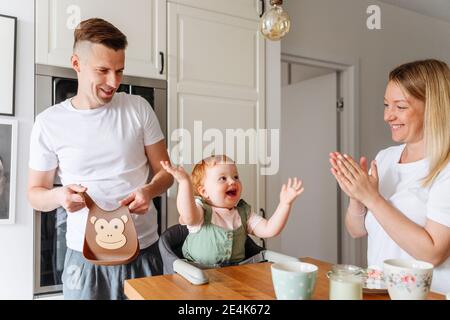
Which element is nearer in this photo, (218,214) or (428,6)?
(218,214)

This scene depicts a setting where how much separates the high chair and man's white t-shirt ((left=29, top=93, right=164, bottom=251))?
0.22 meters

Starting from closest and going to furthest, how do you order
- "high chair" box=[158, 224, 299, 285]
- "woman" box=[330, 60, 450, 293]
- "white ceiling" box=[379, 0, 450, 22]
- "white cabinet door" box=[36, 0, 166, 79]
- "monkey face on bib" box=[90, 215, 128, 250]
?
"high chair" box=[158, 224, 299, 285] < "woman" box=[330, 60, 450, 293] < "monkey face on bib" box=[90, 215, 128, 250] < "white cabinet door" box=[36, 0, 166, 79] < "white ceiling" box=[379, 0, 450, 22]

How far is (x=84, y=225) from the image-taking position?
3.42ft

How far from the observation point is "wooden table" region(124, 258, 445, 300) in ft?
2.03

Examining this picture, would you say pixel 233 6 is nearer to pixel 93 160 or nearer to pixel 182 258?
pixel 93 160

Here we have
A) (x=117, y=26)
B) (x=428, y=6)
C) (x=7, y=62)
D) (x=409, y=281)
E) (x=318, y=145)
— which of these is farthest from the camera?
(x=318, y=145)

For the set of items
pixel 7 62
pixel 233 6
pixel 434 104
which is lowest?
pixel 434 104

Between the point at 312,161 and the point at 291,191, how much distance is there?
1.80 m

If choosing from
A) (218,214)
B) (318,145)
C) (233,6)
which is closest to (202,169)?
(218,214)

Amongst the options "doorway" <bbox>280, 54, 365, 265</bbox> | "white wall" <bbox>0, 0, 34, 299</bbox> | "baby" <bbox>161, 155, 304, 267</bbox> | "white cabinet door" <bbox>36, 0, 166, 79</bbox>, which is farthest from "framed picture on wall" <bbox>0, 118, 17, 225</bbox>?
"doorway" <bbox>280, 54, 365, 265</bbox>

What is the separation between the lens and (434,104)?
0.89 metres

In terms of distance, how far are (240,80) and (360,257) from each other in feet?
5.18

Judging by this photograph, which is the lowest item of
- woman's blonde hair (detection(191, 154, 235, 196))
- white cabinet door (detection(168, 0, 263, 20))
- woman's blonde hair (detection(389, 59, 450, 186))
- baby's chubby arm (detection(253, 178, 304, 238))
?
baby's chubby arm (detection(253, 178, 304, 238))

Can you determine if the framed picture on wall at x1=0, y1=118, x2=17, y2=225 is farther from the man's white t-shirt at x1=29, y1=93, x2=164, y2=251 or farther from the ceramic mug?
the ceramic mug
